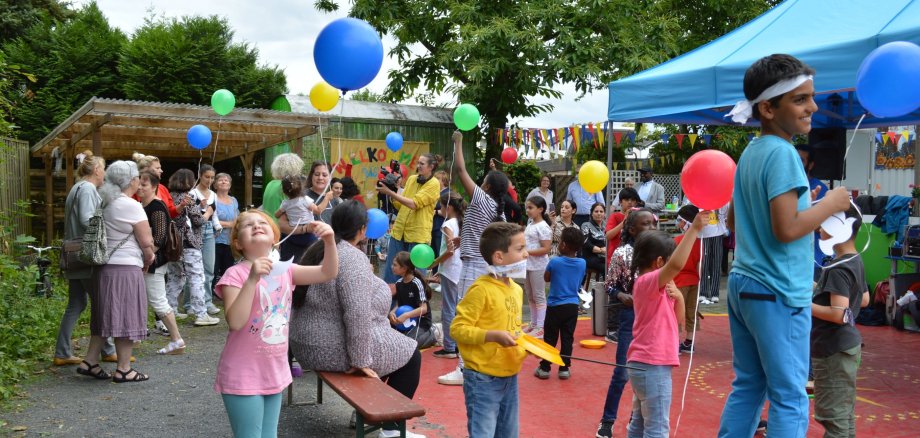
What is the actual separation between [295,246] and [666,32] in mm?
11945

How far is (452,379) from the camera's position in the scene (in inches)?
232

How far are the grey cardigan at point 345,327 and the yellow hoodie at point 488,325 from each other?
2.63 feet

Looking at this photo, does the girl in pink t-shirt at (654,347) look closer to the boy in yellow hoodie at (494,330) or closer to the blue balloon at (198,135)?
the boy in yellow hoodie at (494,330)

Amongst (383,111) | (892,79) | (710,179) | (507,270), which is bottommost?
(507,270)

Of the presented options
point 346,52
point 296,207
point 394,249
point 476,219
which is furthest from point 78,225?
point 476,219

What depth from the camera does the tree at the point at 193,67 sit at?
16562 millimetres

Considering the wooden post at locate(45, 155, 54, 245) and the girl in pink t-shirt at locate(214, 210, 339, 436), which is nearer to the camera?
the girl in pink t-shirt at locate(214, 210, 339, 436)

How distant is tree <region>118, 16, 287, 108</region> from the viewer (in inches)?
652

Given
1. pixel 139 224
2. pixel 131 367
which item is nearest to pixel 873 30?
pixel 139 224

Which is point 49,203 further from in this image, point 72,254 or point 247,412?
point 247,412

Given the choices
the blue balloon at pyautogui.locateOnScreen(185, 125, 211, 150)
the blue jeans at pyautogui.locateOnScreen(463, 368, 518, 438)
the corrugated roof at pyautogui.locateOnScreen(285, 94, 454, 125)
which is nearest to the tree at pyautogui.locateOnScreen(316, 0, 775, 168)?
the corrugated roof at pyautogui.locateOnScreen(285, 94, 454, 125)

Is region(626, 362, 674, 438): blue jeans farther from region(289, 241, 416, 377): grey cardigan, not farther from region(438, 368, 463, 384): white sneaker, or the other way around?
region(438, 368, 463, 384): white sneaker

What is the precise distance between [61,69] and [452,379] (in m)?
14.2

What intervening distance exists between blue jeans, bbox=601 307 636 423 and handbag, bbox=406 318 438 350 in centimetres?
201
